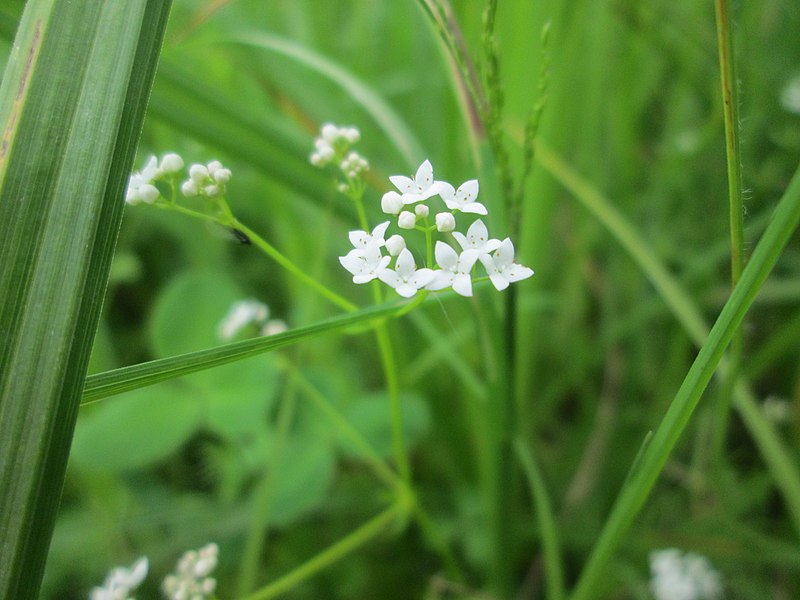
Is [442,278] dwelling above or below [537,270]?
below

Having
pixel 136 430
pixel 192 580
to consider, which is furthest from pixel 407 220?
pixel 136 430

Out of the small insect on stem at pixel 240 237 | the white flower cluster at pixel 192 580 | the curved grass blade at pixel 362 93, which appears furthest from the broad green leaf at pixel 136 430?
the curved grass blade at pixel 362 93

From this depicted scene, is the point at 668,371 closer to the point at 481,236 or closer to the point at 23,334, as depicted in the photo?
the point at 481,236

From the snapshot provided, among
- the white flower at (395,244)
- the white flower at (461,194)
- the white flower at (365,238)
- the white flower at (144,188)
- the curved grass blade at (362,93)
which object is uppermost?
the curved grass blade at (362,93)

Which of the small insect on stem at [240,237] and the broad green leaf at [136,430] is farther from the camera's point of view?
the broad green leaf at [136,430]

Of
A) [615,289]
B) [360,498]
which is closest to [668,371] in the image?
[615,289]

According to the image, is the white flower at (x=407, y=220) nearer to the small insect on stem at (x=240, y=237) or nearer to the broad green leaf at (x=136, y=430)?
the small insect on stem at (x=240, y=237)
